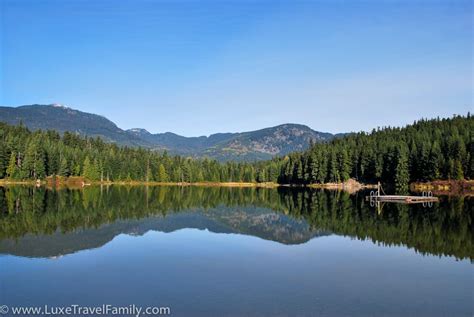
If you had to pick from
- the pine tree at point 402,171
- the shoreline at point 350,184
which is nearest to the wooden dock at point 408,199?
the shoreline at point 350,184

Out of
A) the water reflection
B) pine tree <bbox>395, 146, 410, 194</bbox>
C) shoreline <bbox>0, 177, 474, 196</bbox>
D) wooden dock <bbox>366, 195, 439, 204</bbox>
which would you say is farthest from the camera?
pine tree <bbox>395, 146, 410, 194</bbox>

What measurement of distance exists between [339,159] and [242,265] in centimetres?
13959

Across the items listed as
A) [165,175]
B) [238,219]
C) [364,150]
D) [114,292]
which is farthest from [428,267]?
[165,175]

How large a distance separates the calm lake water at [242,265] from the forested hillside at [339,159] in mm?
85245

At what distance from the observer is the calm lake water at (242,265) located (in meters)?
19.7

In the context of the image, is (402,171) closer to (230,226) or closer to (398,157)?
(398,157)

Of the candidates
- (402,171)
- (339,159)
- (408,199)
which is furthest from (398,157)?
(408,199)

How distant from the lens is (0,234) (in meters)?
36.5

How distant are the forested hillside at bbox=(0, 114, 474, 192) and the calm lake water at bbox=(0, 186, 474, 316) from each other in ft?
280

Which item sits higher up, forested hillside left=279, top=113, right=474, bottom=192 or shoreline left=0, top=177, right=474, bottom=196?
forested hillside left=279, top=113, right=474, bottom=192

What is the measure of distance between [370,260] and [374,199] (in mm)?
66279

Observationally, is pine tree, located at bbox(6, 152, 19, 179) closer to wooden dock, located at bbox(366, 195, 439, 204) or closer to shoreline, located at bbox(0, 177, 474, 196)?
shoreline, located at bbox(0, 177, 474, 196)

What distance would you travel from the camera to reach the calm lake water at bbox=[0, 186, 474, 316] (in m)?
19.7

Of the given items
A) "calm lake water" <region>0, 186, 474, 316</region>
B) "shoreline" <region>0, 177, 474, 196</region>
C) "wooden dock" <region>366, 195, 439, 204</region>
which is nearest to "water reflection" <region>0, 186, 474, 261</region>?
"calm lake water" <region>0, 186, 474, 316</region>
